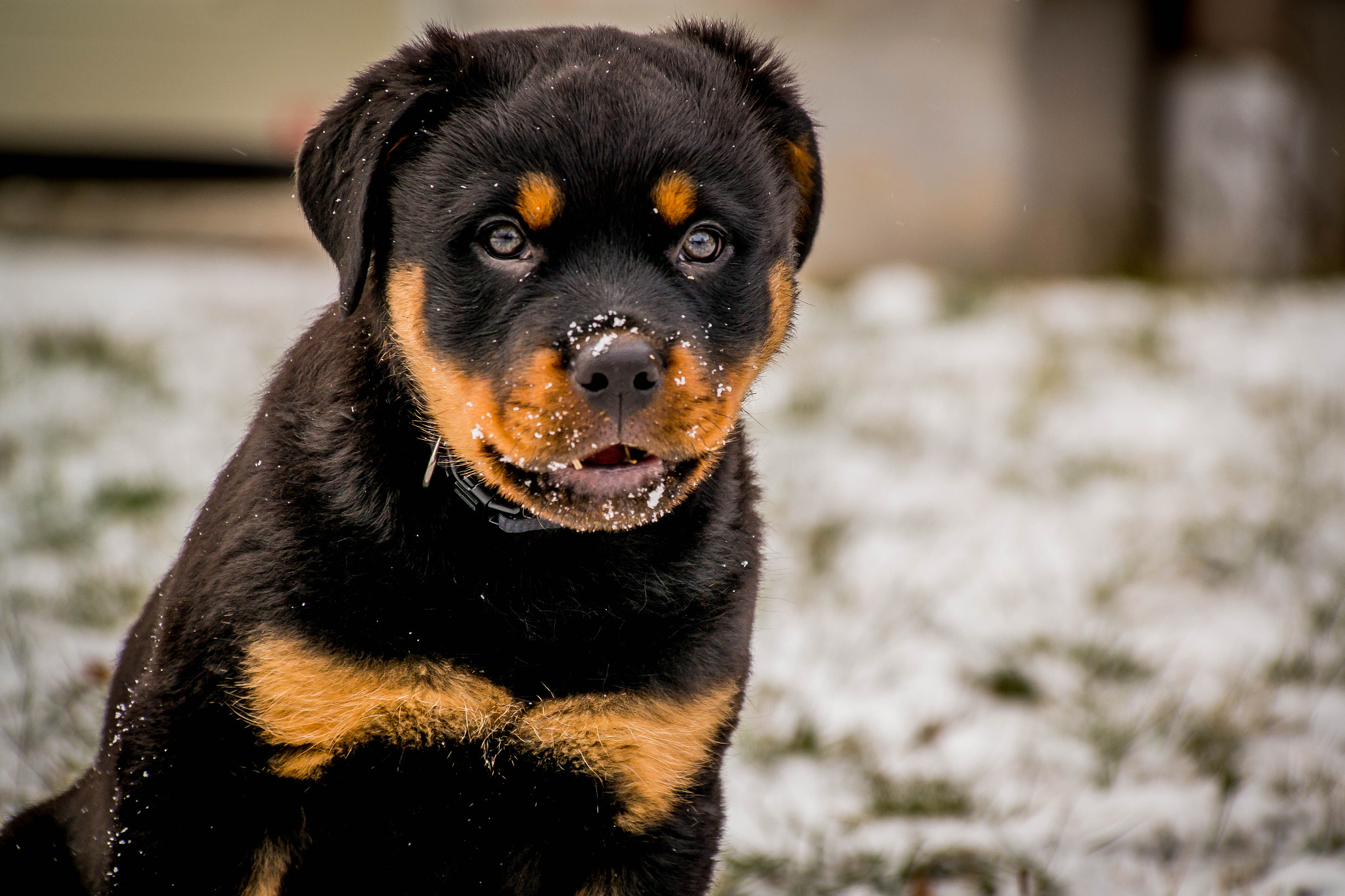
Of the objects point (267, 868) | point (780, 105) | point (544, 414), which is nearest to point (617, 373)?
point (544, 414)

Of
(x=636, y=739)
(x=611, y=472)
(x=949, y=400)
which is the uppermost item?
(x=611, y=472)

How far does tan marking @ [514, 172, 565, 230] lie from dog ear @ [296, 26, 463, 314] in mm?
258

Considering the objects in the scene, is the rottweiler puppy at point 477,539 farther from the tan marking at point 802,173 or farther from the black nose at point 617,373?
the tan marking at point 802,173

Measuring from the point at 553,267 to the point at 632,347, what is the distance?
0.83ft

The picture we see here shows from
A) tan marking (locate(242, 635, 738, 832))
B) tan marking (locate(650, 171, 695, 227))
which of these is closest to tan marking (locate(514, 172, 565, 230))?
tan marking (locate(650, 171, 695, 227))

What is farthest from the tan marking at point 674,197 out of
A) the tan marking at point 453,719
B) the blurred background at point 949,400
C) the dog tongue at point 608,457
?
the blurred background at point 949,400

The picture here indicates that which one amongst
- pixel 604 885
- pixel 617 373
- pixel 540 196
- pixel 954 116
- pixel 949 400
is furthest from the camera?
pixel 954 116

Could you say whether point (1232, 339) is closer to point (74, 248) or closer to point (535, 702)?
point (535, 702)

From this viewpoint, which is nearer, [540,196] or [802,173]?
[540,196]

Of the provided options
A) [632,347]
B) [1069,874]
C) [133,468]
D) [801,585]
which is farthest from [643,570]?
[133,468]

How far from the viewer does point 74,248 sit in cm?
770

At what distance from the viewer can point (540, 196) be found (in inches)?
81.9

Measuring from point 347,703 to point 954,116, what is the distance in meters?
6.77

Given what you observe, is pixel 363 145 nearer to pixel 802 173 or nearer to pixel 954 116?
pixel 802 173
